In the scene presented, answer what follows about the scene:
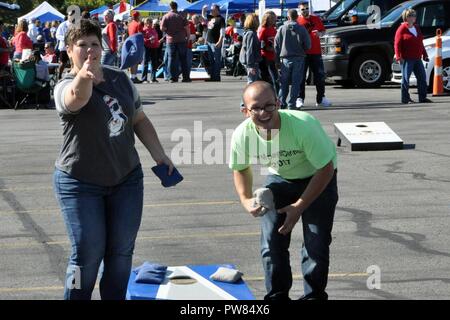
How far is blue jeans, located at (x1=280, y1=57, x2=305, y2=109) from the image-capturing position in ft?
62.5

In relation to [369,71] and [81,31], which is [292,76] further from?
[81,31]

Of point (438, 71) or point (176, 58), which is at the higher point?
point (438, 71)

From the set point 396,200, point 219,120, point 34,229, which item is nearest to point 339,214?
point 396,200

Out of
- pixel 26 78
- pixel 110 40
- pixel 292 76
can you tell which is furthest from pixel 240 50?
pixel 292 76

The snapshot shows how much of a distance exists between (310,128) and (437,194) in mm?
5269

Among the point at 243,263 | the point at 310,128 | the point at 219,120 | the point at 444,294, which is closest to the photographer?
the point at 310,128

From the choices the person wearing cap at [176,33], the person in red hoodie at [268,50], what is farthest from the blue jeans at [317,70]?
the person wearing cap at [176,33]

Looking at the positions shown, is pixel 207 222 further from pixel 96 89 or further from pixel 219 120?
pixel 219 120

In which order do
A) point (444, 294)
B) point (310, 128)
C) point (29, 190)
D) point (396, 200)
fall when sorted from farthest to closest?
point (29, 190), point (396, 200), point (444, 294), point (310, 128)

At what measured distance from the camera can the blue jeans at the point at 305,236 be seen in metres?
6.39

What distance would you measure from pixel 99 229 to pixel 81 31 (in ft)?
3.61

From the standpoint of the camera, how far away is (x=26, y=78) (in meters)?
21.2

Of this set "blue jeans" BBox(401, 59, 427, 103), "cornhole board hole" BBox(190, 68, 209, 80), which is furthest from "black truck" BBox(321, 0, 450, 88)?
"cornhole board hole" BBox(190, 68, 209, 80)
